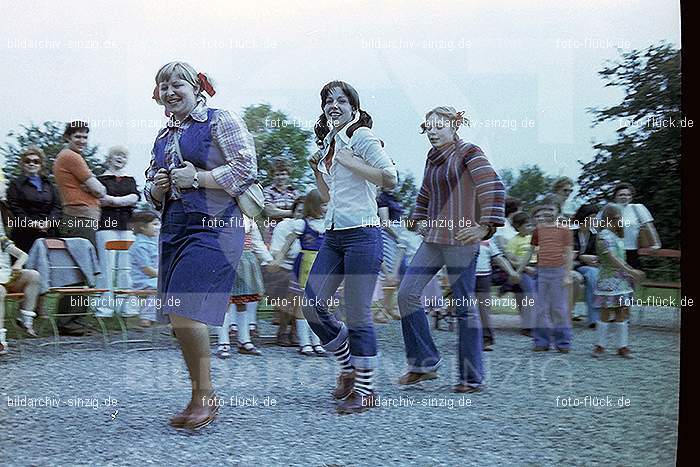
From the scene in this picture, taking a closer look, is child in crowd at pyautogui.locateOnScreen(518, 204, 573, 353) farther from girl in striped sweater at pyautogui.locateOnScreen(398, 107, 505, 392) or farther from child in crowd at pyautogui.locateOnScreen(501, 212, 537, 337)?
girl in striped sweater at pyautogui.locateOnScreen(398, 107, 505, 392)

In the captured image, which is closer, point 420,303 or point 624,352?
point 420,303

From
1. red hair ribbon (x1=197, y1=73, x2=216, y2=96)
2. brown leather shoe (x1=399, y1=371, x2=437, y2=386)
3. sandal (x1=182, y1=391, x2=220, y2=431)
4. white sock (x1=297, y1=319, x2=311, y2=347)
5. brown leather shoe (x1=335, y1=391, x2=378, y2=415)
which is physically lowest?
sandal (x1=182, y1=391, x2=220, y2=431)

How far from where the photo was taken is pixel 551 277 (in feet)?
12.0

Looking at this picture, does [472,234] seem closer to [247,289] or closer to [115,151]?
[247,289]

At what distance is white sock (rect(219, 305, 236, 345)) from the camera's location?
11.6 feet

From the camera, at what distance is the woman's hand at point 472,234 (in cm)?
359

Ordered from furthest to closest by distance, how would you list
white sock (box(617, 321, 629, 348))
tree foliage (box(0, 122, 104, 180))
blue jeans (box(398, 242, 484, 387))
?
white sock (box(617, 321, 629, 348)) < blue jeans (box(398, 242, 484, 387)) < tree foliage (box(0, 122, 104, 180))

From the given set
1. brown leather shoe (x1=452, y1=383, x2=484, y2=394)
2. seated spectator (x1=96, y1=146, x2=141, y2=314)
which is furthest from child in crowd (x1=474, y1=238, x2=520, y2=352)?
seated spectator (x1=96, y1=146, x2=141, y2=314)

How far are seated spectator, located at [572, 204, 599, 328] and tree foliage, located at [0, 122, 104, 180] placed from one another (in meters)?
1.65

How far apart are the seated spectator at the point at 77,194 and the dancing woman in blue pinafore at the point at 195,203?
0.19 metres

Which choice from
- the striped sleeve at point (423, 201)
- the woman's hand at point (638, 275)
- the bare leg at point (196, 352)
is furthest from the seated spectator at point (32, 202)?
the woman's hand at point (638, 275)

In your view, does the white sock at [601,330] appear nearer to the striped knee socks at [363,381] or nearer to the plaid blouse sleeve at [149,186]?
the striped knee socks at [363,381]

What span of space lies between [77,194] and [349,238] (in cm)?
93

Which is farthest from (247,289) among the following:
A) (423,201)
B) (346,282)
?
(423,201)
